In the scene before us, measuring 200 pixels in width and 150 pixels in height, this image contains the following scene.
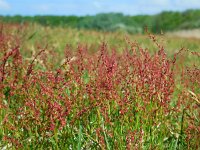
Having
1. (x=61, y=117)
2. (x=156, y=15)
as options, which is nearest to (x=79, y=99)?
(x=61, y=117)

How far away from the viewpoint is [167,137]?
10.6 feet

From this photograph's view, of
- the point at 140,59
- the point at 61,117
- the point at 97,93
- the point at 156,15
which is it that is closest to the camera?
the point at 61,117

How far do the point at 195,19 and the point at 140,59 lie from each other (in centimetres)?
3866

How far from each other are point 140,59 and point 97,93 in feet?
1.48

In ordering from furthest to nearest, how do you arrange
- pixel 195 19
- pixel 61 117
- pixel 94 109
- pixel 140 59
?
pixel 195 19 < pixel 94 109 < pixel 140 59 < pixel 61 117

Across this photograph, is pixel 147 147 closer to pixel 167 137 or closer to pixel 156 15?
pixel 167 137

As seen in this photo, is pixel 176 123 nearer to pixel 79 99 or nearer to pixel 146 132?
pixel 146 132

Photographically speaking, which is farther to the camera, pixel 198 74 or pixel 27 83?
pixel 27 83

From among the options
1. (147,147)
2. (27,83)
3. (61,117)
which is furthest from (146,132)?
(27,83)

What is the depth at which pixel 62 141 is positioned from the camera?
2902 mm

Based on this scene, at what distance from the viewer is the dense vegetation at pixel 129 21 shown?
107 feet

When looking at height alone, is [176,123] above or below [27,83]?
below

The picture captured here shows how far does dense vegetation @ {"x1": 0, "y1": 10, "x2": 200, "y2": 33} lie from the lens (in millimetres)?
32688

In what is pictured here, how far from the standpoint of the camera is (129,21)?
122ft
